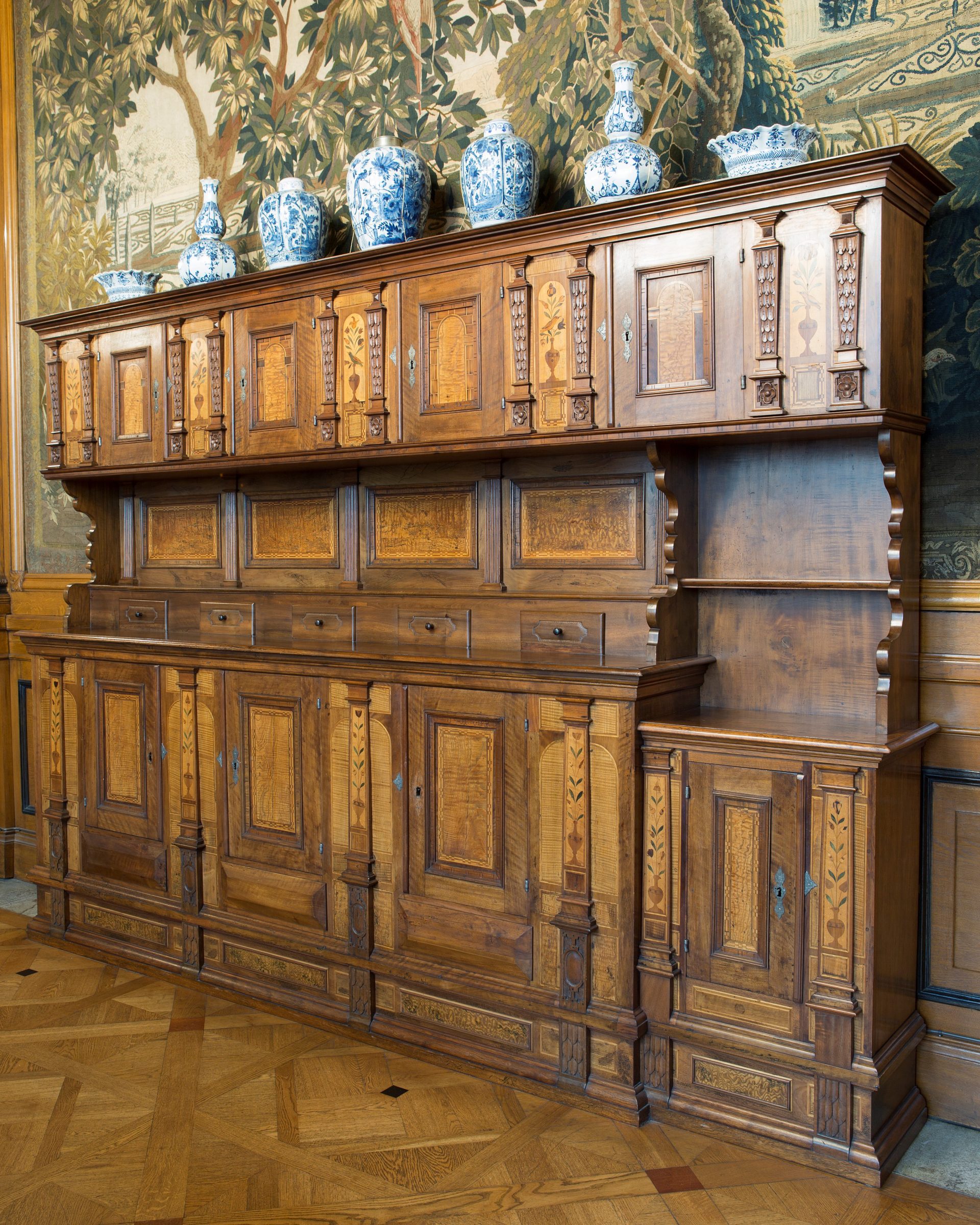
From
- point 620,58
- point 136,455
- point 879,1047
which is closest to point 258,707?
point 136,455

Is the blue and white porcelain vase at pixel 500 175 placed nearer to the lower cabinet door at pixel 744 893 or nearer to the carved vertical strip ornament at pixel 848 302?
the carved vertical strip ornament at pixel 848 302

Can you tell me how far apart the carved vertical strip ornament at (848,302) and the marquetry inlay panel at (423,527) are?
1.35 m

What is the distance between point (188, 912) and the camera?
153 inches

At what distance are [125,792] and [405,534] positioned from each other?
4.85ft

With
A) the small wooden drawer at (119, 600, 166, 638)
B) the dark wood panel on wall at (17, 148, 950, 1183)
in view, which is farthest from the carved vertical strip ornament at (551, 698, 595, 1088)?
the small wooden drawer at (119, 600, 166, 638)

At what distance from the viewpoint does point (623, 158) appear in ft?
10.1

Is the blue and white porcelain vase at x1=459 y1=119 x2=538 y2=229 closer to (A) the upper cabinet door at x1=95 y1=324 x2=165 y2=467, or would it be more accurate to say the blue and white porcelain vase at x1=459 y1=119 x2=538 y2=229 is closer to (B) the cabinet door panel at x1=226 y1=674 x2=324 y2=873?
(A) the upper cabinet door at x1=95 y1=324 x2=165 y2=467

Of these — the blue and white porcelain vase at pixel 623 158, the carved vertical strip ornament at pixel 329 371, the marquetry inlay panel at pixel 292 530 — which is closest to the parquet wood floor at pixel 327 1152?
the marquetry inlay panel at pixel 292 530

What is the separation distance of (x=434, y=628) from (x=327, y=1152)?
1572 millimetres

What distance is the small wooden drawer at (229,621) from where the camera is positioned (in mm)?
4129

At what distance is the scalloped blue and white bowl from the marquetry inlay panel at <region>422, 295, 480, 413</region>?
1.52 m

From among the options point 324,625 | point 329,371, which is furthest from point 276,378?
point 324,625

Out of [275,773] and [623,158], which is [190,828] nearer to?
[275,773]

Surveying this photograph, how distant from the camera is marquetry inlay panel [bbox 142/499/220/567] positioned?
14.5 ft
